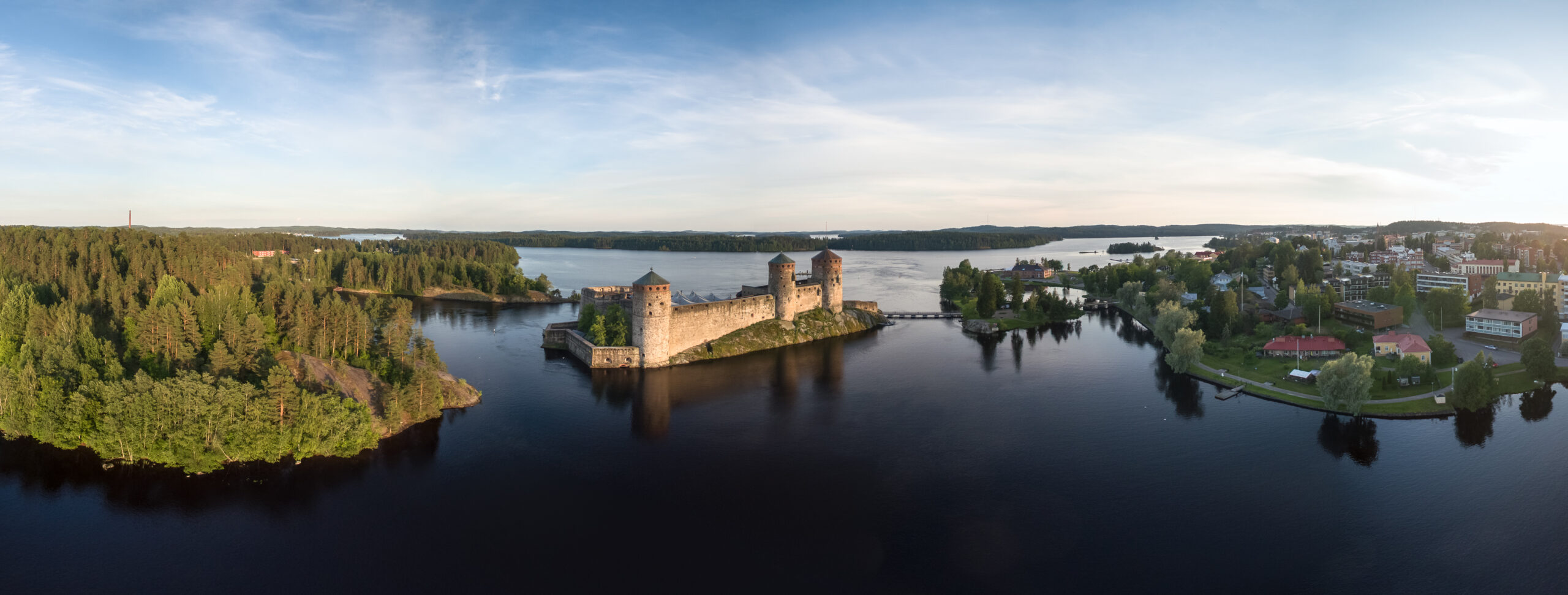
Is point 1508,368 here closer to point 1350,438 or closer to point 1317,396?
point 1317,396

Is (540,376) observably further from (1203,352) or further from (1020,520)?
(1203,352)

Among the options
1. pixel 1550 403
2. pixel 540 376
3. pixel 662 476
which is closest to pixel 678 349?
pixel 540 376

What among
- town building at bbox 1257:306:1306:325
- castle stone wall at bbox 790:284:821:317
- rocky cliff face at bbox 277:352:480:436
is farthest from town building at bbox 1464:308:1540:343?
rocky cliff face at bbox 277:352:480:436

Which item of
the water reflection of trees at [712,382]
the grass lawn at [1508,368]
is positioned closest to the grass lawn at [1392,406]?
the grass lawn at [1508,368]

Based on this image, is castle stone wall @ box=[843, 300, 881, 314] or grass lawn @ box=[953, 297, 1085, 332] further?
grass lawn @ box=[953, 297, 1085, 332]

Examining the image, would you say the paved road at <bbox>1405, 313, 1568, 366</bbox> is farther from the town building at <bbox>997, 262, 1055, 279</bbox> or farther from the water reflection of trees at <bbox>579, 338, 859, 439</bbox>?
the town building at <bbox>997, 262, 1055, 279</bbox>

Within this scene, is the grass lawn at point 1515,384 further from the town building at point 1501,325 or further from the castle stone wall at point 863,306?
the castle stone wall at point 863,306

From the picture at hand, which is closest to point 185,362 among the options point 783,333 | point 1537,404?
point 783,333
